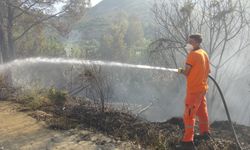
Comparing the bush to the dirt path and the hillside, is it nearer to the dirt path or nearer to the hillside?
the dirt path

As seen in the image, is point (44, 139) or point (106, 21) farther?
point (106, 21)

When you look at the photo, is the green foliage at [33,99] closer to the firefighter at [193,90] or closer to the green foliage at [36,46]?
the firefighter at [193,90]

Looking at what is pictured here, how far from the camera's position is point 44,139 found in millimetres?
6273

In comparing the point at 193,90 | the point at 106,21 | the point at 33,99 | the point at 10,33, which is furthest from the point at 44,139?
the point at 106,21

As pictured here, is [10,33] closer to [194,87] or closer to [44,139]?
[44,139]

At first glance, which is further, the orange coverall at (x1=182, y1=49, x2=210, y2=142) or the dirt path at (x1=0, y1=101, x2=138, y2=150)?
the dirt path at (x1=0, y1=101, x2=138, y2=150)

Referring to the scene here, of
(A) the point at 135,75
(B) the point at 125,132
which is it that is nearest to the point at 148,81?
(A) the point at 135,75

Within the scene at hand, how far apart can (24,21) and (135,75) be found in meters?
19.5

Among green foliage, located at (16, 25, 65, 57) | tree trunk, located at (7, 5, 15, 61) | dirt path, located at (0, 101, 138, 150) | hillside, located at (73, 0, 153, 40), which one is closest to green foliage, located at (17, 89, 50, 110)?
dirt path, located at (0, 101, 138, 150)

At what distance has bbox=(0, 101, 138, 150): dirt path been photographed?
19.3ft

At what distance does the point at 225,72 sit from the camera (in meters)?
21.0

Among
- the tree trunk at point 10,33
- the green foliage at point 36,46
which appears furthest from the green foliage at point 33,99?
the green foliage at point 36,46

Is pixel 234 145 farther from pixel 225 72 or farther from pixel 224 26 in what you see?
pixel 225 72

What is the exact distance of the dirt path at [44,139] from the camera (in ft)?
19.3
